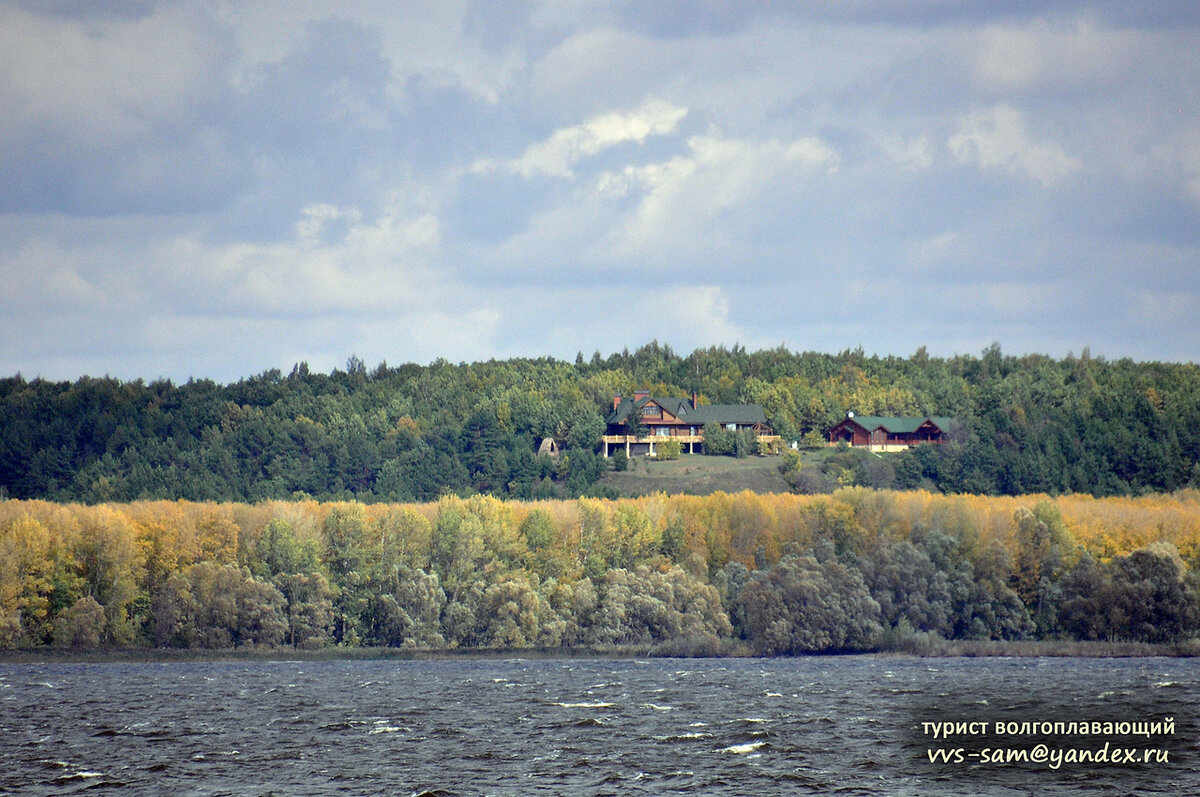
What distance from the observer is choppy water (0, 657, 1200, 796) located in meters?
65.2

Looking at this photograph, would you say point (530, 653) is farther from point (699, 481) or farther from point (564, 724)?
point (699, 481)

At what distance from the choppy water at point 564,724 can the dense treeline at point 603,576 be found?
28.9 ft

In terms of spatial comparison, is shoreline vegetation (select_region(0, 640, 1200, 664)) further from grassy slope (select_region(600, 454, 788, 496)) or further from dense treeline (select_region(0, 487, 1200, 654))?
grassy slope (select_region(600, 454, 788, 496))

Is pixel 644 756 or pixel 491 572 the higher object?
pixel 491 572

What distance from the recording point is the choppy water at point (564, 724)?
65188 mm

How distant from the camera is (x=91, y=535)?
435 ft

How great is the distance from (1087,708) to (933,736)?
12.8m

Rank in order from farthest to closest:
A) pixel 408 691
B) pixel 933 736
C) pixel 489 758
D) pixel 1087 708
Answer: pixel 408 691
pixel 1087 708
pixel 933 736
pixel 489 758

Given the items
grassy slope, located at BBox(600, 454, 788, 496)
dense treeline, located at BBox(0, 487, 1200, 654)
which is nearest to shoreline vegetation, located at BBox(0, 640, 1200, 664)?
dense treeline, located at BBox(0, 487, 1200, 654)

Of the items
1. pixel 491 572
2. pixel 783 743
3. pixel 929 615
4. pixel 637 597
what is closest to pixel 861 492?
pixel 929 615

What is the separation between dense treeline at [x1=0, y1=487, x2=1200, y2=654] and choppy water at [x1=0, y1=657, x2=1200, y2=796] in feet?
28.9

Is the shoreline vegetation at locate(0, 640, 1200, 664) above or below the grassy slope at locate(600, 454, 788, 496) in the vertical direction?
below

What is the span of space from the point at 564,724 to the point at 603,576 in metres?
54.4

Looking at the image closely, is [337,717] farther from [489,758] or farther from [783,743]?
[783,743]
